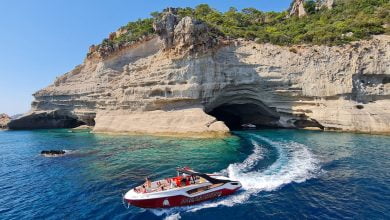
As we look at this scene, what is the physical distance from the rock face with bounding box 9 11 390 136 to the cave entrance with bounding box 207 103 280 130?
0.43 m

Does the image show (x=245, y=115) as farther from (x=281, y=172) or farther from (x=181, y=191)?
(x=181, y=191)

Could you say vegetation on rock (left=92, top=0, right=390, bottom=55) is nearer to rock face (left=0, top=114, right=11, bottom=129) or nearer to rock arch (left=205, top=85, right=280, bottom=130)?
rock arch (left=205, top=85, right=280, bottom=130)

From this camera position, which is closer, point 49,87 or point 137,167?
point 137,167

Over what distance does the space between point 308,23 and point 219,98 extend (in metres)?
29.1

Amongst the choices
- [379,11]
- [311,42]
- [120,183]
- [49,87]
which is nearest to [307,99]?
[311,42]

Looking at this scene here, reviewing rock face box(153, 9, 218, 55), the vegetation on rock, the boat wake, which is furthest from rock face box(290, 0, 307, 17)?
the boat wake

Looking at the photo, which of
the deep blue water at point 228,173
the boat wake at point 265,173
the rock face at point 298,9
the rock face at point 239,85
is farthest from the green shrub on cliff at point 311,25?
the boat wake at point 265,173

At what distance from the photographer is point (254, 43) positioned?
52.0 meters

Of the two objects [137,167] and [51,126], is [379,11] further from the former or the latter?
[51,126]

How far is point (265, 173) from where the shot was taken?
75.3 ft

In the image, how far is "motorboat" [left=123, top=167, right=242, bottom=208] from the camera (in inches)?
697

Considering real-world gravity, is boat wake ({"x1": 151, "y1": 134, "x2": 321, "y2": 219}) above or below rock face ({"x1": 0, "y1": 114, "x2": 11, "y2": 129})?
below

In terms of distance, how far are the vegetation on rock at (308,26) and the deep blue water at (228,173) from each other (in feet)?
66.9

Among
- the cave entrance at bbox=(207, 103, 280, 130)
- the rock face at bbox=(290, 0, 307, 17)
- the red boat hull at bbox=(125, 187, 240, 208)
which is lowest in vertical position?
the red boat hull at bbox=(125, 187, 240, 208)
